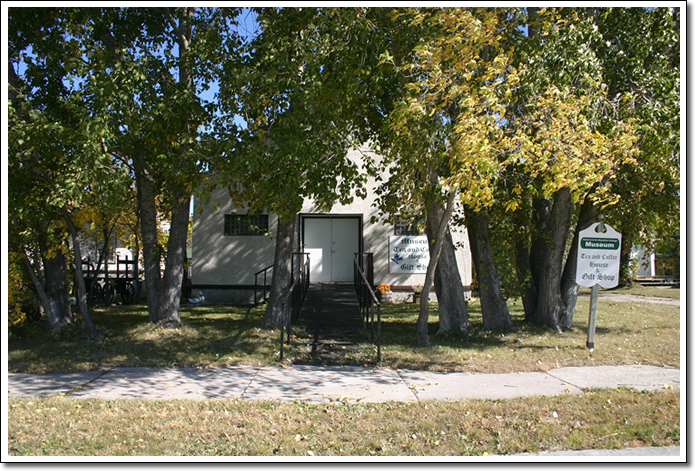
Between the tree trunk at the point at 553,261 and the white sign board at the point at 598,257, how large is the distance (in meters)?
1.48

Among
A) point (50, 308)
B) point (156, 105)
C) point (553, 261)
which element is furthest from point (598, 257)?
point (50, 308)

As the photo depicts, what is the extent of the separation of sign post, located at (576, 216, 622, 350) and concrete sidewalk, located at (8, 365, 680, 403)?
1.47 m

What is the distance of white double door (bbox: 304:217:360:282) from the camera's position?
16.4 meters

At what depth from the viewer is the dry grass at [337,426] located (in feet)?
13.8

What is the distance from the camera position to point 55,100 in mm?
9102

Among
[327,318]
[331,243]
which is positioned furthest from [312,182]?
[331,243]

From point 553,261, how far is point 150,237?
787cm

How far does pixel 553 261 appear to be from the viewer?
32.6 feet

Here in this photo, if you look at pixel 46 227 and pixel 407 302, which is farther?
pixel 407 302

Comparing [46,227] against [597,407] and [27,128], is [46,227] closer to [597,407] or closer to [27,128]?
[27,128]

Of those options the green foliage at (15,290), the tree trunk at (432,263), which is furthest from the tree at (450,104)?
the green foliage at (15,290)

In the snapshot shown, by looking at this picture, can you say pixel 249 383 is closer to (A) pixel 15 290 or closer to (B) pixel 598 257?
(A) pixel 15 290

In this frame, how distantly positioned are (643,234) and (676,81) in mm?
3280

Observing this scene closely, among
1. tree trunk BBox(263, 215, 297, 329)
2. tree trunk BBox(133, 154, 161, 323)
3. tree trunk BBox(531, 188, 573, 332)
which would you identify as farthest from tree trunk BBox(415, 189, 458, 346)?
tree trunk BBox(133, 154, 161, 323)
